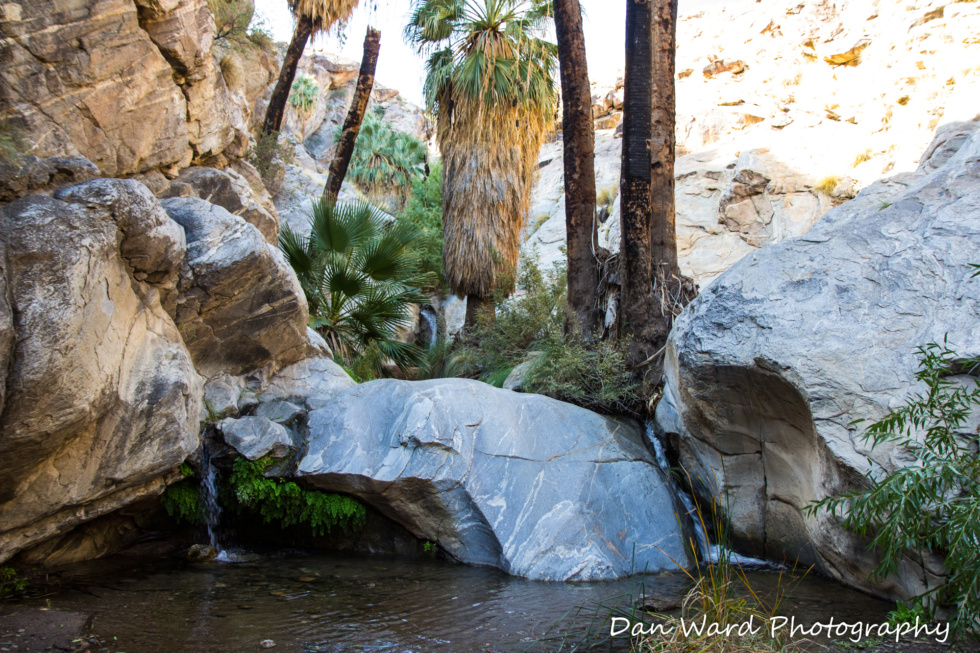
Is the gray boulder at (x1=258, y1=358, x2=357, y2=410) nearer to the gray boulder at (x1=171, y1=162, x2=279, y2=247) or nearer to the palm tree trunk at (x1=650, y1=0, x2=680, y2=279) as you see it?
the gray boulder at (x1=171, y1=162, x2=279, y2=247)

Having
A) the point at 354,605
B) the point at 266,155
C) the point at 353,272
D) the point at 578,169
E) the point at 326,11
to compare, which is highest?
the point at 326,11

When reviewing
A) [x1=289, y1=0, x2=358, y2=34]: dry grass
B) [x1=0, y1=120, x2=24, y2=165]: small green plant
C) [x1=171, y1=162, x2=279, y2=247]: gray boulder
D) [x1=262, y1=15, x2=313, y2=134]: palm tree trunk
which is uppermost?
[x1=289, y1=0, x2=358, y2=34]: dry grass

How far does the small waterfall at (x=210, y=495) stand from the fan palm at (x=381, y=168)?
77.1 ft

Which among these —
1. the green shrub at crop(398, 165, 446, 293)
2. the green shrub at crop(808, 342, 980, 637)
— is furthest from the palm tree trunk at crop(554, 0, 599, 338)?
the green shrub at crop(808, 342, 980, 637)

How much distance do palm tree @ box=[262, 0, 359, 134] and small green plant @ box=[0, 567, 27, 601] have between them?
445 inches

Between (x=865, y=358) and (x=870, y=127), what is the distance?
14.4 meters

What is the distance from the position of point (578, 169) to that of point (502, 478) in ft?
16.5

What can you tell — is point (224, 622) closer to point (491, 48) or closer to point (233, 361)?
point (233, 361)

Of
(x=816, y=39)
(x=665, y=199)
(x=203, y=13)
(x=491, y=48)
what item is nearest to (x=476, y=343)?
(x=665, y=199)

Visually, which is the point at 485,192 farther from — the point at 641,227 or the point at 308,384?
the point at 308,384

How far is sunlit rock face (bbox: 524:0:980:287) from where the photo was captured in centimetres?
1479

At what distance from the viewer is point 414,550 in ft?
21.6

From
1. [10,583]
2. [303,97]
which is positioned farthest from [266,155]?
[303,97]

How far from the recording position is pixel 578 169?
30.7 ft
